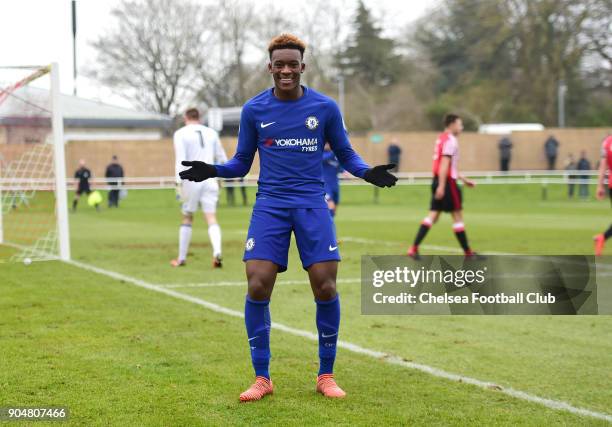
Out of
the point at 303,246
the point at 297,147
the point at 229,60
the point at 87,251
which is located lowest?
the point at 87,251

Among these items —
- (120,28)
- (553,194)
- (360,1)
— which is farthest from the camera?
(360,1)

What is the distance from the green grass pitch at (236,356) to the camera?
5.58m

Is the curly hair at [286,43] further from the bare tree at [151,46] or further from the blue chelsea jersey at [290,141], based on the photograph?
the bare tree at [151,46]

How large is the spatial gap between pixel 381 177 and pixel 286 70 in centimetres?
88

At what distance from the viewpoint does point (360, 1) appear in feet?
249

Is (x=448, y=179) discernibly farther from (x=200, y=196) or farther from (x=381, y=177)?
(x=381, y=177)

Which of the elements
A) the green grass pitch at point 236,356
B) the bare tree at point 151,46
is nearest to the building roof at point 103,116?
the bare tree at point 151,46

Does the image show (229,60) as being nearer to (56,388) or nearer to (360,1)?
(360,1)

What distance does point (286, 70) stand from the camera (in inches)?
233

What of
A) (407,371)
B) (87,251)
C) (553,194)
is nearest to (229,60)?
(553,194)

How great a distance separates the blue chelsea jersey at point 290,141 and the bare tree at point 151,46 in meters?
48.6

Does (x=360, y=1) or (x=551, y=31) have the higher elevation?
(x=360, y=1)

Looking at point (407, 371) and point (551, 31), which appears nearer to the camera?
point (407, 371)

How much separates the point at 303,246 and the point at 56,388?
5.81ft
